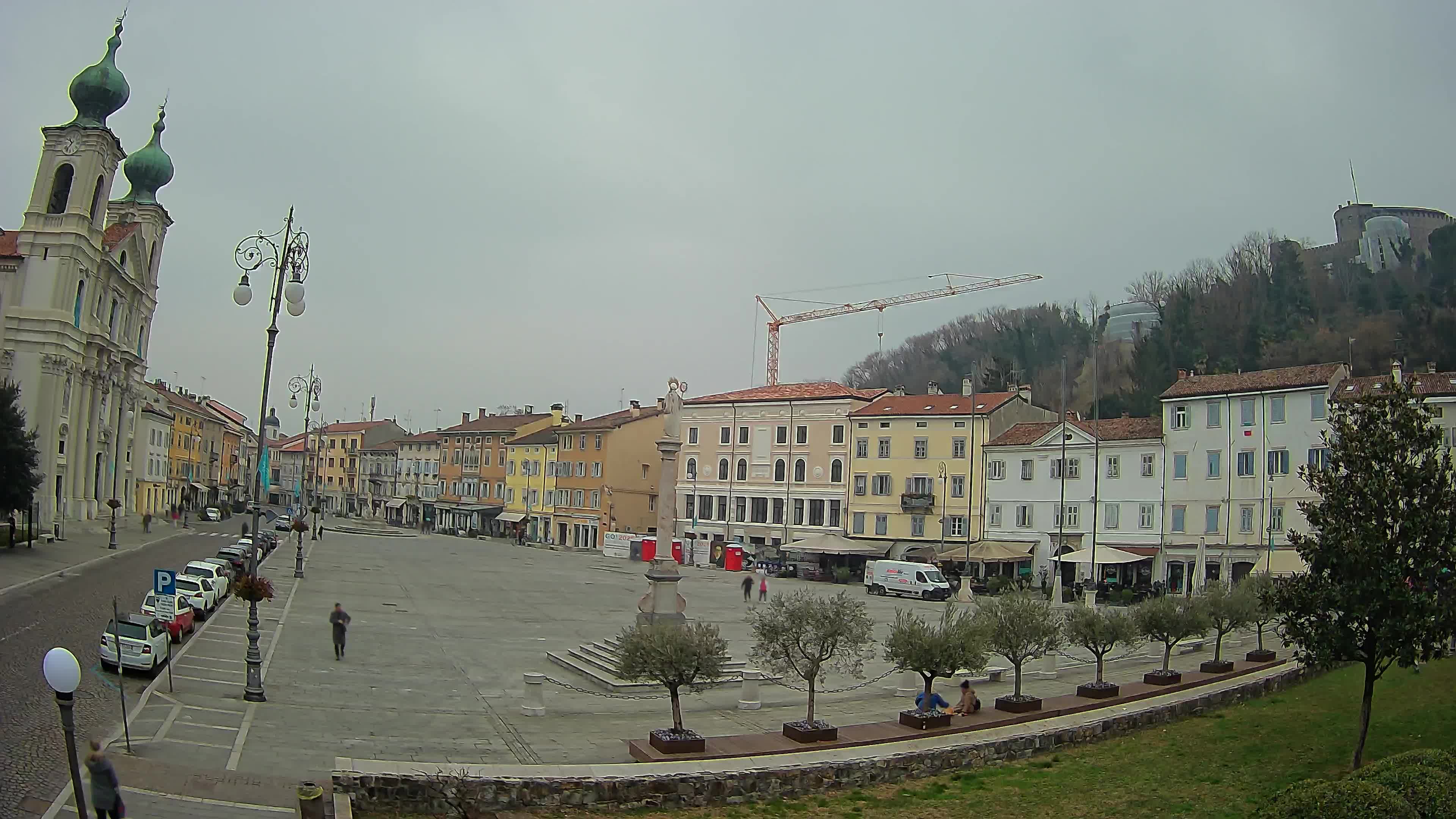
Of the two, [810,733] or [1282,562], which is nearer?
[810,733]

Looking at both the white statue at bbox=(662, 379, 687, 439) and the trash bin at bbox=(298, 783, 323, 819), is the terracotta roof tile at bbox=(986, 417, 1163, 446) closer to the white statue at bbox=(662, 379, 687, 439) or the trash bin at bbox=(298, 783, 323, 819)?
the white statue at bbox=(662, 379, 687, 439)

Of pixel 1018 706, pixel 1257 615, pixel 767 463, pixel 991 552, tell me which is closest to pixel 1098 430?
pixel 991 552

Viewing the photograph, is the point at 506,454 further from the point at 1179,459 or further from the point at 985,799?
the point at 985,799

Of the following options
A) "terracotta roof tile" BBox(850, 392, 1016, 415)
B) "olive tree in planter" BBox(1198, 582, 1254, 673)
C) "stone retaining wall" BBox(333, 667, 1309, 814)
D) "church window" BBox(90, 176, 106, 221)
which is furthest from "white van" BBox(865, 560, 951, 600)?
"church window" BBox(90, 176, 106, 221)

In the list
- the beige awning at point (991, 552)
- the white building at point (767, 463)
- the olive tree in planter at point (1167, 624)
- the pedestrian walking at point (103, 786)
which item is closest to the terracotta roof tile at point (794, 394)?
the white building at point (767, 463)

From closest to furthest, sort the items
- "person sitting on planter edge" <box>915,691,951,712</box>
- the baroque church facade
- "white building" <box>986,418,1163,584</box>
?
"person sitting on planter edge" <box>915,691,951,712</box>, "white building" <box>986,418,1163,584</box>, the baroque church facade

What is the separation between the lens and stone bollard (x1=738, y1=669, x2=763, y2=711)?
21750 mm

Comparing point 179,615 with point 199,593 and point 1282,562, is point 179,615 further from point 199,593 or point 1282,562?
point 1282,562

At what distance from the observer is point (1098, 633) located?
23.0 m

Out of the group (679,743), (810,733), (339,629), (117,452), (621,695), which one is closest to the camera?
(679,743)

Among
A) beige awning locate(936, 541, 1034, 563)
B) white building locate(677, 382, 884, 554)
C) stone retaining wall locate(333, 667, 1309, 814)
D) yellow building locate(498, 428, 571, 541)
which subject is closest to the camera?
stone retaining wall locate(333, 667, 1309, 814)

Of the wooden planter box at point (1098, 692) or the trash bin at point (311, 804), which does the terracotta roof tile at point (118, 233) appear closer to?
the trash bin at point (311, 804)

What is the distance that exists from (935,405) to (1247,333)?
3596 centimetres

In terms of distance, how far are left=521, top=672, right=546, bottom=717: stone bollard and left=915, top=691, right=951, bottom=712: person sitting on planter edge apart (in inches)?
299
